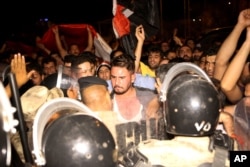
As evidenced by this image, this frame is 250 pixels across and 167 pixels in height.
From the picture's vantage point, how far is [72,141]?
220cm

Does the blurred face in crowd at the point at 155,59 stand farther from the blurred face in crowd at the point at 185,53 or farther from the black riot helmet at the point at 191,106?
the black riot helmet at the point at 191,106

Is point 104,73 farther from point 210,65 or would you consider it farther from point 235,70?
A: point 235,70

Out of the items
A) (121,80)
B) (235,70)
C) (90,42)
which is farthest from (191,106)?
(90,42)

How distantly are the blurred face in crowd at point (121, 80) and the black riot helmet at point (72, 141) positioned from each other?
2035 millimetres

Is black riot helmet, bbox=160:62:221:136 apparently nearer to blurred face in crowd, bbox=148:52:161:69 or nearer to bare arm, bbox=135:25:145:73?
bare arm, bbox=135:25:145:73

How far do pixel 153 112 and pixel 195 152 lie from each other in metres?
1.53

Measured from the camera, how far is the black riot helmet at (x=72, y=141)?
2.19 meters

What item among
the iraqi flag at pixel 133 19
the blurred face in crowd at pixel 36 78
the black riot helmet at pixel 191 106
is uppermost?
the iraqi flag at pixel 133 19

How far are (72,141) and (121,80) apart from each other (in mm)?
2220

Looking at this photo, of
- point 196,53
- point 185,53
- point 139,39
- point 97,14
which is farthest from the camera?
point 97,14

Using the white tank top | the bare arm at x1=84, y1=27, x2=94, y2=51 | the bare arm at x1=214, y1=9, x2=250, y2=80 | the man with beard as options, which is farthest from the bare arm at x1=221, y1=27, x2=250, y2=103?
the bare arm at x1=84, y1=27, x2=94, y2=51

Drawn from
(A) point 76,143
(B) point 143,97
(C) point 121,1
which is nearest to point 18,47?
(C) point 121,1

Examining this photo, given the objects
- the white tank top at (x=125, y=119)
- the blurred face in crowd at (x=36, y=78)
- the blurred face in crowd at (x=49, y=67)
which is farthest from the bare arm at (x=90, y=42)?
the white tank top at (x=125, y=119)

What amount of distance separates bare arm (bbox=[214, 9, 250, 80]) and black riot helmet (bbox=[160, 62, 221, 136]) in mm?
1494
